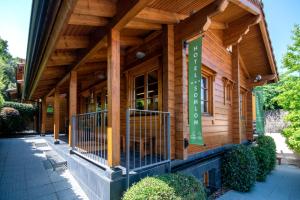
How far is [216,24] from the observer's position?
541cm

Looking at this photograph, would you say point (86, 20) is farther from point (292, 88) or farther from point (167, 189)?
point (292, 88)

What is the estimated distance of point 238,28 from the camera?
5504 mm

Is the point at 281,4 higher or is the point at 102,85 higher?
the point at 281,4

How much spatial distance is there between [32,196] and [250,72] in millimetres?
9048

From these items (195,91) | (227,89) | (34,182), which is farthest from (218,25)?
(34,182)

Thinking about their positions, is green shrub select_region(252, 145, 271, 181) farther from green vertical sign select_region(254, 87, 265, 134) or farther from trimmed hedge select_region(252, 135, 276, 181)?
green vertical sign select_region(254, 87, 265, 134)

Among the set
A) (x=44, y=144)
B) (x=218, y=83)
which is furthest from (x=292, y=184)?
(x=44, y=144)

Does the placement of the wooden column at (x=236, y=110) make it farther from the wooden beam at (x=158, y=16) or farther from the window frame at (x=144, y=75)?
the wooden beam at (x=158, y=16)

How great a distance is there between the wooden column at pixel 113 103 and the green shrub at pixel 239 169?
3.61m

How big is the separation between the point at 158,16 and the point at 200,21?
802 millimetres

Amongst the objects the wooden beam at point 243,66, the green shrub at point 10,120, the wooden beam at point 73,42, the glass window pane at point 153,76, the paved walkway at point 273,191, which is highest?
the wooden beam at point 243,66

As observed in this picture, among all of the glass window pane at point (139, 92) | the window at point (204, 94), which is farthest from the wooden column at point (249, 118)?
the glass window pane at point (139, 92)

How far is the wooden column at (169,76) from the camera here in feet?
12.5

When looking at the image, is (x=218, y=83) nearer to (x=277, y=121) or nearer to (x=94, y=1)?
(x=94, y=1)
